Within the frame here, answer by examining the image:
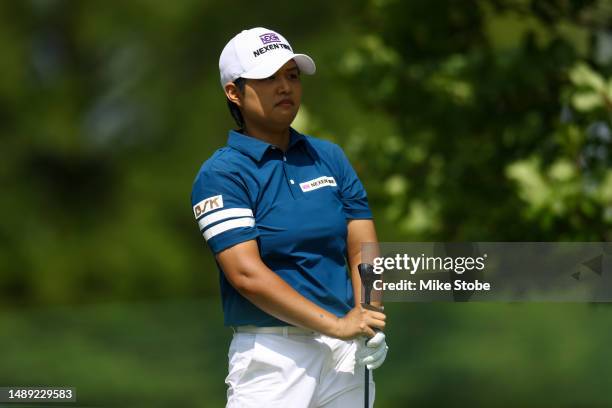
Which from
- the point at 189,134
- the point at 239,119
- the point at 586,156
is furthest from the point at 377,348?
the point at 189,134

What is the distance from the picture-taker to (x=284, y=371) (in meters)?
3.11

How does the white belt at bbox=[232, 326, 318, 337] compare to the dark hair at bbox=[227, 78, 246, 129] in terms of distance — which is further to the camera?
the dark hair at bbox=[227, 78, 246, 129]

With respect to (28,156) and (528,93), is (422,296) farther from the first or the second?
(28,156)

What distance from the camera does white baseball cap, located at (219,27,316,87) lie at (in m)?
3.13

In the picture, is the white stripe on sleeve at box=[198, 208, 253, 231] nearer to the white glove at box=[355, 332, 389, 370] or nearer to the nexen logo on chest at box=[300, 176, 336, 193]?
the nexen logo on chest at box=[300, 176, 336, 193]

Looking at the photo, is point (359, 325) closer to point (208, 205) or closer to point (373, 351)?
point (373, 351)

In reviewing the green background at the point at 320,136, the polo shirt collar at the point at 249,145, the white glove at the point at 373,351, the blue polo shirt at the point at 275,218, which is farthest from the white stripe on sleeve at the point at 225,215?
the green background at the point at 320,136

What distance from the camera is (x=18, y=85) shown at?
51.3ft

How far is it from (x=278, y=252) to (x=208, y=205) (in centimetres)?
25

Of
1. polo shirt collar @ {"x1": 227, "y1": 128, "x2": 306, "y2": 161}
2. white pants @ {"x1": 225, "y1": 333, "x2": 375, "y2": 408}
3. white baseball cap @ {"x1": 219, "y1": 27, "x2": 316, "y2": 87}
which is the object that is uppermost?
white baseball cap @ {"x1": 219, "y1": 27, "x2": 316, "y2": 87}

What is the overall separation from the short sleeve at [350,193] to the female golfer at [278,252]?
17 millimetres

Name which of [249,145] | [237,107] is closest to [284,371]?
[249,145]

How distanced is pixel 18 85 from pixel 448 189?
10840 mm

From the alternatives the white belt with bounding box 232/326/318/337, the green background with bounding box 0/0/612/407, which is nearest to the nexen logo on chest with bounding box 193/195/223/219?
the white belt with bounding box 232/326/318/337
